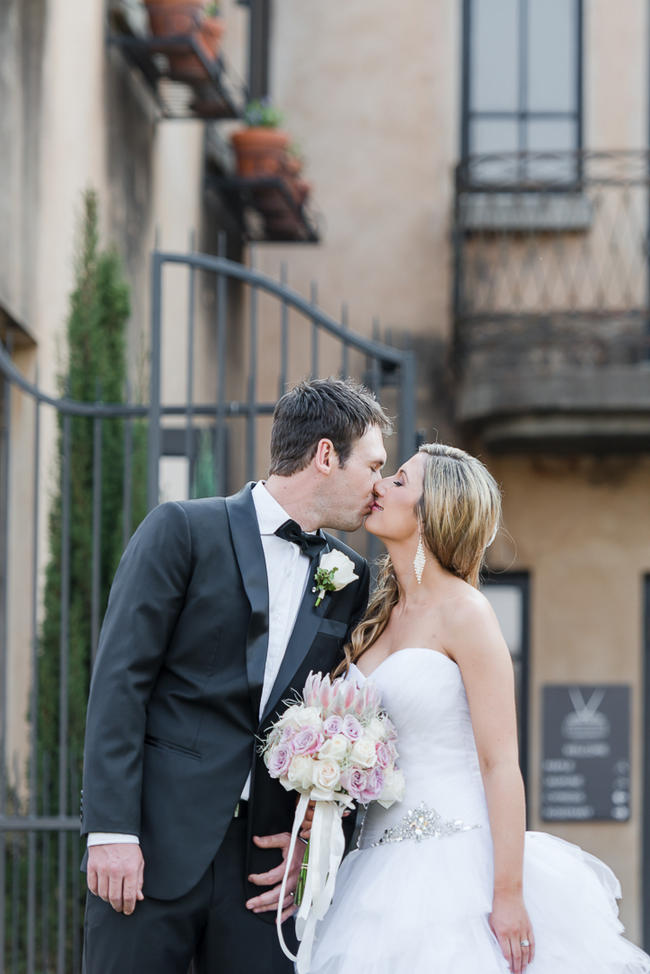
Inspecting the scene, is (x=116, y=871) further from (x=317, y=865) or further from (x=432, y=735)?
(x=432, y=735)

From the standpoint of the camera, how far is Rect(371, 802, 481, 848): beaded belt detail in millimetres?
3301

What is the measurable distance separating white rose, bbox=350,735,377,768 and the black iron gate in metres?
1.58

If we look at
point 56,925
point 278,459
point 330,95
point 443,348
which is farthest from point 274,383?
point 278,459

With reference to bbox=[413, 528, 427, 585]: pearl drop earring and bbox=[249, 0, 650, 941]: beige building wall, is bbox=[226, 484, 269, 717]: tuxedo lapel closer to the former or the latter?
bbox=[413, 528, 427, 585]: pearl drop earring

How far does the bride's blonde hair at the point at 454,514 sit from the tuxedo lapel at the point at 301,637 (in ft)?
0.43

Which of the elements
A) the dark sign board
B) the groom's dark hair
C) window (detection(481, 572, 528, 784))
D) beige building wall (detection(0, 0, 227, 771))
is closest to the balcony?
window (detection(481, 572, 528, 784))

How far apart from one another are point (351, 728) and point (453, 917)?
1.56 feet

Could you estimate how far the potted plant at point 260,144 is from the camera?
8734 millimetres

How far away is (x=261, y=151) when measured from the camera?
8758 mm

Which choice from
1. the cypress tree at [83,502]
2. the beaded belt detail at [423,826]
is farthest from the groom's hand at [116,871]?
the cypress tree at [83,502]

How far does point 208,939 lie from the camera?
3180 millimetres

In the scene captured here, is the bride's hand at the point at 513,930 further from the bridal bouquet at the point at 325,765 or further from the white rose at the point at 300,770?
the white rose at the point at 300,770

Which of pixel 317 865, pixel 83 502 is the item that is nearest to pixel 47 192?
pixel 83 502

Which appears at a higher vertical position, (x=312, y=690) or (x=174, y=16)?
(x=174, y=16)
